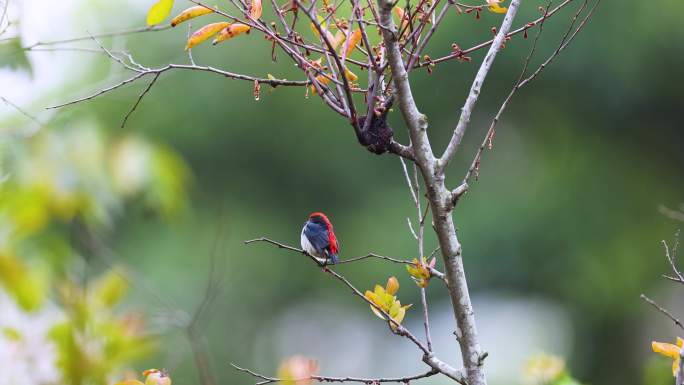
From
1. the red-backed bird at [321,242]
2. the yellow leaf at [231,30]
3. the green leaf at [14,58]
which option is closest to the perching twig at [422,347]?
the yellow leaf at [231,30]

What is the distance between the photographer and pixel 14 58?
3236mm

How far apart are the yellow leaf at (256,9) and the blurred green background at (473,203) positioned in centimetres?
823

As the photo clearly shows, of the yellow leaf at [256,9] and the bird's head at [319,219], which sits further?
the bird's head at [319,219]

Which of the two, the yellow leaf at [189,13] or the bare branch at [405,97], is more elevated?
the yellow leaf at [189,13]

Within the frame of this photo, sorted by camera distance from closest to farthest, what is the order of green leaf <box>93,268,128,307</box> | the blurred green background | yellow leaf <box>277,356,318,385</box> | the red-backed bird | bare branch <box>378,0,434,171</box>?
green leaf <box>93,268,128,307</box> → bare branch <box>378,0,434,171</box> → yellow leaf <box>277,356,318,385</box> → the red-backed bird → the blurred green background

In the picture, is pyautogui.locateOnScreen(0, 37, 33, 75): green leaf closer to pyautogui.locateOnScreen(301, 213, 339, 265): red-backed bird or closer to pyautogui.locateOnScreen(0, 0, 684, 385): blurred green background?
pyautogui.locateOnScreen(301, 213, 339, 265): red-backed bird

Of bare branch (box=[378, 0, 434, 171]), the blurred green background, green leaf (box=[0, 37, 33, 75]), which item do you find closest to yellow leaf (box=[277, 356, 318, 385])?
bare branch (box=[378, 0, 434, 171])

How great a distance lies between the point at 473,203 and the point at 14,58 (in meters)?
9.26

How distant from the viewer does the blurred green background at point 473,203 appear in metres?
11.3

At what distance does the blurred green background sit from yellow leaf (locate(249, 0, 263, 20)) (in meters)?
8.23

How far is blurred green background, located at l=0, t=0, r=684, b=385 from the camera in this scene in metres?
11.3

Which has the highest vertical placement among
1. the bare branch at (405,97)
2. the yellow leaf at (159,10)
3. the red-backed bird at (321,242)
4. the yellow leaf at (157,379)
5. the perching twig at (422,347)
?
the yellow leaf at (159,10)

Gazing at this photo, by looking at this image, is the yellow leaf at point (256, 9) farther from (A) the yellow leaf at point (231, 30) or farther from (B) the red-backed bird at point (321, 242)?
(B) the red-backed bird at point (321, 242)

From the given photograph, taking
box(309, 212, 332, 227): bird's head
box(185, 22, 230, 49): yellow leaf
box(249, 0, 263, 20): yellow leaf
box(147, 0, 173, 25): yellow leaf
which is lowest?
box(309, 212, 332, 227): bird's head
